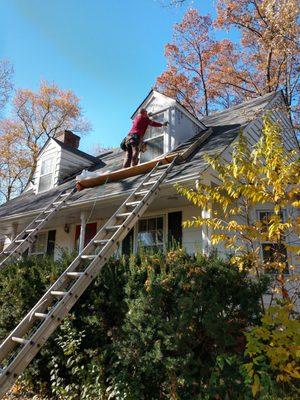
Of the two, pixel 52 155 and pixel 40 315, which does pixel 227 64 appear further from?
pixel 40 315

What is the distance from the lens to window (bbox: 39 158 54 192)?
14.2 metres

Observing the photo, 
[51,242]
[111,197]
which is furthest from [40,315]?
[51,242]

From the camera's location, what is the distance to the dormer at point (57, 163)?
46.2 ft

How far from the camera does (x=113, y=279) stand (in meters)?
4.97

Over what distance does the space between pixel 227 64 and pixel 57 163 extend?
14440mm

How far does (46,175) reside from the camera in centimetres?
1445

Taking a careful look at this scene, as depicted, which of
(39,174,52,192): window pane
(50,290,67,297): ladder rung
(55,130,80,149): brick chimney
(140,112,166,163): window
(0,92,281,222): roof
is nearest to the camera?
(50,290,67,297): ladder rung

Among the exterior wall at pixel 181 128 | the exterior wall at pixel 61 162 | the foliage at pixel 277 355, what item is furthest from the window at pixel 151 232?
the foliage at pixel 277 355

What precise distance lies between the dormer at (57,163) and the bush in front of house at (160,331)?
9479mm

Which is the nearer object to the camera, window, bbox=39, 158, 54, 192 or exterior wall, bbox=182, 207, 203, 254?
exterior wall, bbox=182, 207, 203, 254

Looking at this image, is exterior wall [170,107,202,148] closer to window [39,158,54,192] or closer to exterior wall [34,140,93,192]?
exterior wall [34,140,93,192]

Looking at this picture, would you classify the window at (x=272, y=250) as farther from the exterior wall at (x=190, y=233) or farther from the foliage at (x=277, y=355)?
the exterior wall at (x=190, y=233)

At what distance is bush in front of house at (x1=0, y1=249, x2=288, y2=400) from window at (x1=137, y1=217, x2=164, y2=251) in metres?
4.44

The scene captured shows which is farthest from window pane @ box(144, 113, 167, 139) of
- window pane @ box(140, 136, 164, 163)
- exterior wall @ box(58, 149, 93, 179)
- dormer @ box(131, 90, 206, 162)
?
exterior wall @ box(58, 149, 93, 179)
